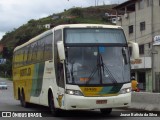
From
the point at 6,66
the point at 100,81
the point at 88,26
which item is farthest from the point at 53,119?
the point at 6,66

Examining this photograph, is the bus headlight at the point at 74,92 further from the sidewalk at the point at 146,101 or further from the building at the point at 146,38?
the building at the point at 146,38

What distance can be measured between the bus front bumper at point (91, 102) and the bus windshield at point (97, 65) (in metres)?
0.53

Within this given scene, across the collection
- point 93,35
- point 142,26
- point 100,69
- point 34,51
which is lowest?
point 100,69

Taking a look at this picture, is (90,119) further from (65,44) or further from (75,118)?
(65,44)

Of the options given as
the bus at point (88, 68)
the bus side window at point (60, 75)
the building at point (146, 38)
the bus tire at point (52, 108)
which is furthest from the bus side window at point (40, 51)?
the building at point (146, 38)

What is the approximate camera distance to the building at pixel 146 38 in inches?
1948

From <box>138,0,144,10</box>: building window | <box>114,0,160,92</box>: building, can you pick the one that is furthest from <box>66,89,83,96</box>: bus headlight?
<box>138,0,144,10</box>: building window

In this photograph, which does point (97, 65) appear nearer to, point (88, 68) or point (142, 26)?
point (88, 68)

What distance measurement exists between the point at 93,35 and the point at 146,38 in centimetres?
3495

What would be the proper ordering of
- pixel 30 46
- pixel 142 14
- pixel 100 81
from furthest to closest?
pixel 142 14, pixel 30 46, pixel 100 81

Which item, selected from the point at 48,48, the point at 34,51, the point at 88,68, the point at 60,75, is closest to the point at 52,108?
the point at 60,75

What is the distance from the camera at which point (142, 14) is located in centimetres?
5272

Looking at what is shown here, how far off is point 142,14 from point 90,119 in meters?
37.4

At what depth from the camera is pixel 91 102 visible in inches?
622
